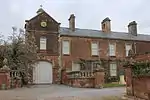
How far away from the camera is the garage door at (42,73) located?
2700cm

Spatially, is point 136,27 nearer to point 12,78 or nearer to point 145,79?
point 12,78

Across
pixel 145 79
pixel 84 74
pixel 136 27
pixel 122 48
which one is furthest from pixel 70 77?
pixel 136 27

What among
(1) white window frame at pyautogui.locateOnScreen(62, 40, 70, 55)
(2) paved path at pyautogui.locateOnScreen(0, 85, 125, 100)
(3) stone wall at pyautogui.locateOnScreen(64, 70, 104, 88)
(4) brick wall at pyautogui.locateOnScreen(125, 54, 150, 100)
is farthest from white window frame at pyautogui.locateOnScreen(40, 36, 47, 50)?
(4) brick wall at pyautogui.locateOnScreen(125, 54, 150, 100)

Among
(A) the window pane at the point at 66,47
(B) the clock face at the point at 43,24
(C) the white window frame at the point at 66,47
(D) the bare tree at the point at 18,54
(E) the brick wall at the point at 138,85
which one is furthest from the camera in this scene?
(A) the window pane at the point at 66,47

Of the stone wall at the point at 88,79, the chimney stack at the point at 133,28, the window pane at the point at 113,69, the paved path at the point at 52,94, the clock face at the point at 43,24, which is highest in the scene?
the chimney stack at the point at 133,28

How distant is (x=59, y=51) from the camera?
28.7 meters

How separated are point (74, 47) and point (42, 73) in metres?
5.62

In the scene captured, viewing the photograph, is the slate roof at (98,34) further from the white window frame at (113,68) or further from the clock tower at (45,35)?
the white window frame at (113,68)

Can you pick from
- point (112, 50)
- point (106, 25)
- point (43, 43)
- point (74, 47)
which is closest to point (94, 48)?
point (112, 50)

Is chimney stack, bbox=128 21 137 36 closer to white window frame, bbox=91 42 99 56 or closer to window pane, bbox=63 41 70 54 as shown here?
white window frame, bbox=91 42 99 56

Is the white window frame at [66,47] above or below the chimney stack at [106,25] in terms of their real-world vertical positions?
below

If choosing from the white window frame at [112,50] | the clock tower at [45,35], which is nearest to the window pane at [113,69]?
the white window frame at [112,50]

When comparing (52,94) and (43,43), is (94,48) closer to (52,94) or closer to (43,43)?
(43,43)

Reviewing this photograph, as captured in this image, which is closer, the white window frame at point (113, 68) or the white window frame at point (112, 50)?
the white window frame at point (113, 68)
